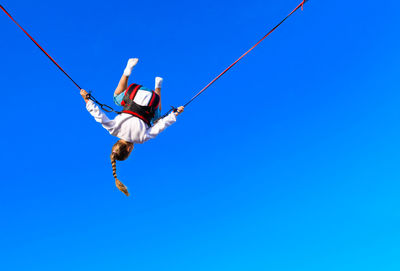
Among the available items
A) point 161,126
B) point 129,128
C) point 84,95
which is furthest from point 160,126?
point 84,95

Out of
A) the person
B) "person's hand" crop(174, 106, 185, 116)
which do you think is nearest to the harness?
the person

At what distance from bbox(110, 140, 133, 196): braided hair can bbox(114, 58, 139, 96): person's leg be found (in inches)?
45.6

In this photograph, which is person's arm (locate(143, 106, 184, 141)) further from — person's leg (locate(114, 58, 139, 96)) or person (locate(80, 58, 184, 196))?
person's leg (locate(114, 58, 139, 96))

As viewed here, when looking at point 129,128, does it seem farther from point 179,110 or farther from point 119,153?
point 179,110

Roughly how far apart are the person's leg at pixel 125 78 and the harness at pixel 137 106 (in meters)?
0.16

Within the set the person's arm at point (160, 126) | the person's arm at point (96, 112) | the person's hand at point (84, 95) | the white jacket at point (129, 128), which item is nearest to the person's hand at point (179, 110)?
the person's arm at point (160, 126)

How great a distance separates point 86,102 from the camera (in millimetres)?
8656

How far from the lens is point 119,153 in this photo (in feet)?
28.9

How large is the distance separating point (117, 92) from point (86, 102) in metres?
0.84

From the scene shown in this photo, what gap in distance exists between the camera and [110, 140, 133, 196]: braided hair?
347 inches

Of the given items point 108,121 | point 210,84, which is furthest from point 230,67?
point 108,121

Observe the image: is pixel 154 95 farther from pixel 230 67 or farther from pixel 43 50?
pixel 43 50

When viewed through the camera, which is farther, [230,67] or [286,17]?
[230,67]

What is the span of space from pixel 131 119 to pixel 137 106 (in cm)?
31
